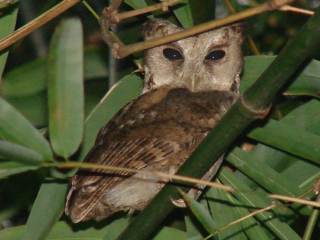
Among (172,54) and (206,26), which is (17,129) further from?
(172,54)

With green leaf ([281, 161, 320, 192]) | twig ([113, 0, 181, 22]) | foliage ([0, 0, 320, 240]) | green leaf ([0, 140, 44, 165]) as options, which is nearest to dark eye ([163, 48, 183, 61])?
foliage ([0, 0, 320, 240])

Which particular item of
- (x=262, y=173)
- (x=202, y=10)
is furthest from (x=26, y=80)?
(x=262, y=173)

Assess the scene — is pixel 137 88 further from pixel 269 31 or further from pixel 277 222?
pixel 269 31

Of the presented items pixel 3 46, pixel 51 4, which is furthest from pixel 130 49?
pixel 51 4

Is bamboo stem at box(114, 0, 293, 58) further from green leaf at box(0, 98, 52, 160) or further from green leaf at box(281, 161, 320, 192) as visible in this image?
green leaf at box(281, 161, 320, 192)

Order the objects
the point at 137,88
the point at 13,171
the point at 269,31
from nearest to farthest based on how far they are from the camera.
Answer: the point at 13,171 < the point at 137,88 < the point at 269,31

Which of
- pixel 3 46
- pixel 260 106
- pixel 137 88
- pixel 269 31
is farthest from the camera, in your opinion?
Result: pixel 269 31

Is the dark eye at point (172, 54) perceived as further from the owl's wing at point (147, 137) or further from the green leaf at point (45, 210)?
the green leaf at point (45, 210)
